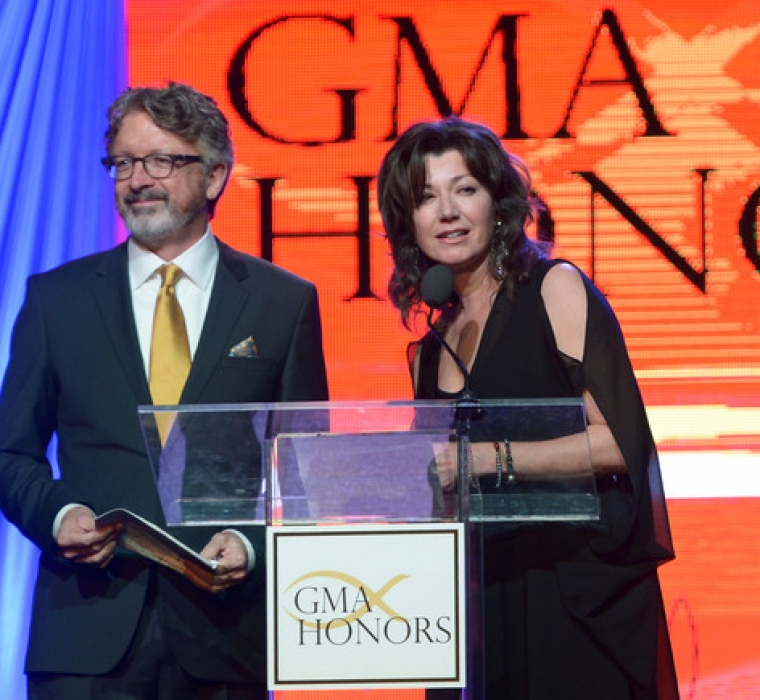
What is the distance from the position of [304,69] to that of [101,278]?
1492 millimetres

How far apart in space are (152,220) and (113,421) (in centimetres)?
44

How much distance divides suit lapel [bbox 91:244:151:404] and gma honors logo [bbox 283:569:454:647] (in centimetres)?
76

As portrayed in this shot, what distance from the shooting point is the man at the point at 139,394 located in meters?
2.67

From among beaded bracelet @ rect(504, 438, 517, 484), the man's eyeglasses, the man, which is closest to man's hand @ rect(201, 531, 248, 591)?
the man

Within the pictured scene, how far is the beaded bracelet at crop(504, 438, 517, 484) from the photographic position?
2.33 meters

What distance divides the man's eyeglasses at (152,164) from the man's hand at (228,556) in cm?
83

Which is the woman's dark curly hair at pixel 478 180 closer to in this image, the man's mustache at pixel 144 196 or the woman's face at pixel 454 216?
the woman's face at pixel 454 216

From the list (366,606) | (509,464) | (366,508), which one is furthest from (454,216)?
(366,606)

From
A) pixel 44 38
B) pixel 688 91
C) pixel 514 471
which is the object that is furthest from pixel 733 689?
pixel 44 38

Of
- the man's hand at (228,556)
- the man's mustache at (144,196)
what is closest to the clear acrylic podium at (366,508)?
the man's hand at (228,556)

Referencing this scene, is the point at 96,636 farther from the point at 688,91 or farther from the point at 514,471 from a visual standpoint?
the point at 688,91

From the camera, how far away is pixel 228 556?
258cm

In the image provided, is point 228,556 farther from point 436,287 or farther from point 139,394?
point 436,287

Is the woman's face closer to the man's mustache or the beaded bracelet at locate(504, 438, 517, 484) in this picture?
the man's mustache
